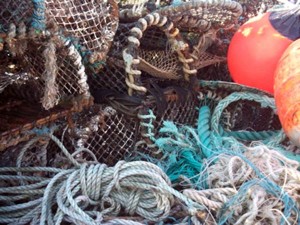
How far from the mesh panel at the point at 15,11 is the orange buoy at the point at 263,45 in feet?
3.21

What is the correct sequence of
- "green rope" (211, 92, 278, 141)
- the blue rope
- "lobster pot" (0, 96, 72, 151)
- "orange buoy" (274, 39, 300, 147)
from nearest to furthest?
the blue rope < "lobster pot" (0, 96, 72, 151) < "orange buoy" (274, 39, 300, 147) < "green rope" (211, 92, 278, 141)

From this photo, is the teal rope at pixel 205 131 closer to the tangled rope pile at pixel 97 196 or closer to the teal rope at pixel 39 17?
the tangled rope pile at pixel 97 196

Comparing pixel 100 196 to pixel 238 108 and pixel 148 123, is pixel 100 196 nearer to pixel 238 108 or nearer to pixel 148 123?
pixel 148 123

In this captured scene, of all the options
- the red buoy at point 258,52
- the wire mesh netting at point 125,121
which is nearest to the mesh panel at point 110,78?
the wire mesh netting at point 125,121

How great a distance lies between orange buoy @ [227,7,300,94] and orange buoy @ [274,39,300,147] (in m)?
0.15

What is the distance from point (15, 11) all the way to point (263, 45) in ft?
3.47

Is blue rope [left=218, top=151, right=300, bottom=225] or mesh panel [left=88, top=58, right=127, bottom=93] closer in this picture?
blue rope [left=218, top=151, right=300, bottom=225]

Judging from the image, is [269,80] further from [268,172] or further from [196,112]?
[268,172]

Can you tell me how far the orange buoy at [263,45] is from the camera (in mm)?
1896

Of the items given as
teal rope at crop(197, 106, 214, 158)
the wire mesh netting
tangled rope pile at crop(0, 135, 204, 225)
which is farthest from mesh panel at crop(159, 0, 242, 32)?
tangled rope pile at crop(0, 135, 204, 225)

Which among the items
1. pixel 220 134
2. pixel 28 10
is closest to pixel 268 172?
pixel 220 134

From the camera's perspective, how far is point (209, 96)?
2.12m

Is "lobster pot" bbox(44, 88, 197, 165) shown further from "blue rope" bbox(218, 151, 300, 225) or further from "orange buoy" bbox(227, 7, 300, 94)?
"blue rope" bbox(218, 151, 300, 225)

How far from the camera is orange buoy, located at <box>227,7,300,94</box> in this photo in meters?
1.90
